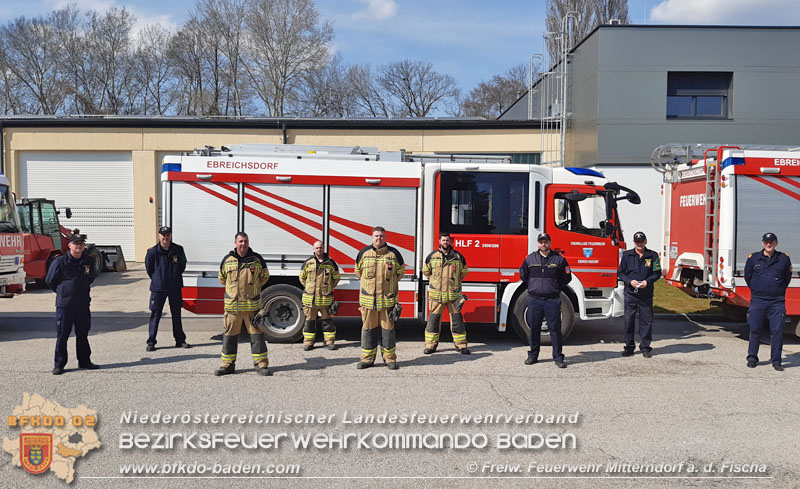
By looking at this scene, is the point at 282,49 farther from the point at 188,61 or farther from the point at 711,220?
the point at 711,220

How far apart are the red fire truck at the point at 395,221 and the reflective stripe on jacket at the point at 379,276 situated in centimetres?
129

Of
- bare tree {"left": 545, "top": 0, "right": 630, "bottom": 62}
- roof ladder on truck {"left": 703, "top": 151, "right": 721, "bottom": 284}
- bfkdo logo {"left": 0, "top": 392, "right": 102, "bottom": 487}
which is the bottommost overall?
bfkdo logo {"left": 0, "top": 392, "right": 102, "bottom": 487}

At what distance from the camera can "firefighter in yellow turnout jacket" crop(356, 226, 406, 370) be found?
7.92 meters

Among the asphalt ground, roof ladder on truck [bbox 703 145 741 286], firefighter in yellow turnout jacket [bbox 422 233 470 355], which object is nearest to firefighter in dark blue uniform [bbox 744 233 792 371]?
the asphalt ground

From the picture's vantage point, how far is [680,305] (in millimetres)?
13117

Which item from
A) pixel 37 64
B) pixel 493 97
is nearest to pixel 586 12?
pixel 493 97

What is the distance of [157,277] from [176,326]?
30.9 inches

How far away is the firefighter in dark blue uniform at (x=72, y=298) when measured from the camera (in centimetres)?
752

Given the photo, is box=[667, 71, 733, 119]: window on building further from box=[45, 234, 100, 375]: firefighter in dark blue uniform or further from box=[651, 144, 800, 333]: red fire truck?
box=[45, 234, 100, 375]: firefighter in dark blue uniform

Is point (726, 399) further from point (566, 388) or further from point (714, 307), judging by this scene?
point (714, 307)

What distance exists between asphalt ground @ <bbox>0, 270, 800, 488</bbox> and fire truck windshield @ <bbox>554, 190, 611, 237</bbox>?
181cm

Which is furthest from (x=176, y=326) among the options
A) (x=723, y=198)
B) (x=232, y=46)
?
(x=232, y=46)

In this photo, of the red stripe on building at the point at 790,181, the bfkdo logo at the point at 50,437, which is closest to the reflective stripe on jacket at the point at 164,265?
the bfkdo logo at the point at 50,437

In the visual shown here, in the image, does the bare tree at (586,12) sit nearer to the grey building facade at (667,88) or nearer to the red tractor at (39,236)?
the grey building facade at (667,88)
